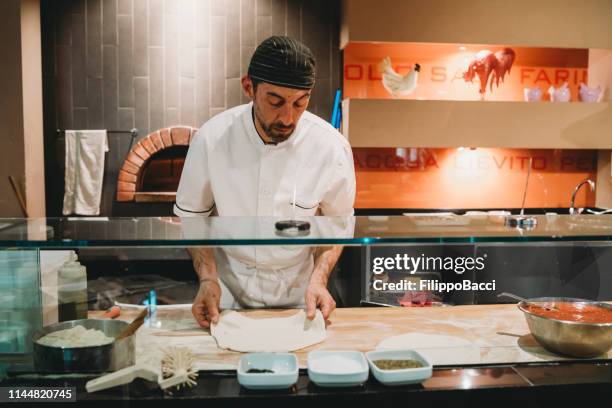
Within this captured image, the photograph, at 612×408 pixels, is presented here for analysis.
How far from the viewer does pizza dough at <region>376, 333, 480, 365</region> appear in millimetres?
1385

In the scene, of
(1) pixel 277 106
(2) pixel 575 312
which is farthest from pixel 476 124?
(2) pixel 575 312

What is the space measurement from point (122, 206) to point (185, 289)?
8.03 feet

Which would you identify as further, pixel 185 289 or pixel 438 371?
pixel 185 289

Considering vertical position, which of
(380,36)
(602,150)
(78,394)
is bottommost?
(78,394)

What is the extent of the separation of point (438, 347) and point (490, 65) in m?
3.30

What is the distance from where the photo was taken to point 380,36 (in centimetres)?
392

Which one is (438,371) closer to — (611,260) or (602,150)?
(611,260)

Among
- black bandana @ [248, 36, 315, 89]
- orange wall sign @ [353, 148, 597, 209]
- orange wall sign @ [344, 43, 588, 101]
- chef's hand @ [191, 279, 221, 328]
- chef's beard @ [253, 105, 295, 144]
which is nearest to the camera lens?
chef's hand @ [191, 279, 221, 328]

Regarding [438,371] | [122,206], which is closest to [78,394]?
[438,371]

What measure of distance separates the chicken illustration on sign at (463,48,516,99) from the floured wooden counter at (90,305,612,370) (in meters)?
2.90

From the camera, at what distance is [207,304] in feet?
5.18

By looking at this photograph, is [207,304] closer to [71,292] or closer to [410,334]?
[71,292]

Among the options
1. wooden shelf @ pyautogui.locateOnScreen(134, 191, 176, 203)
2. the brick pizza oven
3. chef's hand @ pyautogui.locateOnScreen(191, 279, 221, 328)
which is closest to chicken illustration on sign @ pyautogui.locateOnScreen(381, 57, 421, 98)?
the brick pizza oven

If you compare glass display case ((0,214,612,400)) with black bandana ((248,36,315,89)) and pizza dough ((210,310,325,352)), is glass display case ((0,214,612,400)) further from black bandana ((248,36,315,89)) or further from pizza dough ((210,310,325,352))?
black bandana ((248,36,315,89))
